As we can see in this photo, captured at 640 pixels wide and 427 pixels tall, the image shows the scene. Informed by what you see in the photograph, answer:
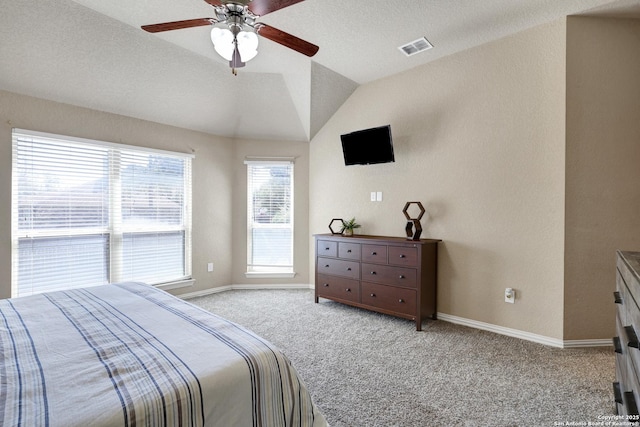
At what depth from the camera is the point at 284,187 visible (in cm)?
477

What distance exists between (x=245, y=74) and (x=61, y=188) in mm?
2354

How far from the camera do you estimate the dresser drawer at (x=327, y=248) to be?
3.84 metres

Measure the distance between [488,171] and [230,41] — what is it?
8.49 ft

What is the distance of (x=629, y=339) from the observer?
4.09 ft

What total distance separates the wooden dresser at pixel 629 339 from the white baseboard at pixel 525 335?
1.24 meters

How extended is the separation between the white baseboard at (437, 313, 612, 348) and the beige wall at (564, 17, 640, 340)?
52mm

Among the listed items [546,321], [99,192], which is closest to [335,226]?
[546,321]

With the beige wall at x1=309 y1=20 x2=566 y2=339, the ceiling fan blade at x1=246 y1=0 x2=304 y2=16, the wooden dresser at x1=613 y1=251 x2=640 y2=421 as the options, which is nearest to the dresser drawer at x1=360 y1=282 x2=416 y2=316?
the beige wall at x1=309 y1=20 x2=566 y2=339

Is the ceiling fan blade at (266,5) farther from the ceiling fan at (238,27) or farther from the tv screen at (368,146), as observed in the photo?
the tv screen at (368,146)

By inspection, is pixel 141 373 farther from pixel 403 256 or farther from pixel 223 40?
pixel 403 256

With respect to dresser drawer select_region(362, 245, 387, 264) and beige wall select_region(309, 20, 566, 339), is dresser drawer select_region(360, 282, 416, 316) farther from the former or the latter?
beige wall select_region(309, 20, 566, 339)

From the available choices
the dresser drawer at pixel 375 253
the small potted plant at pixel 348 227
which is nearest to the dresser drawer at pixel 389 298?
the dresser drawer at pixel 375 253

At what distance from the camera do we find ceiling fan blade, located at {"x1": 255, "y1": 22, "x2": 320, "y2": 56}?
1911 mm

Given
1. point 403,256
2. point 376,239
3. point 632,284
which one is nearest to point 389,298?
point 403,256
